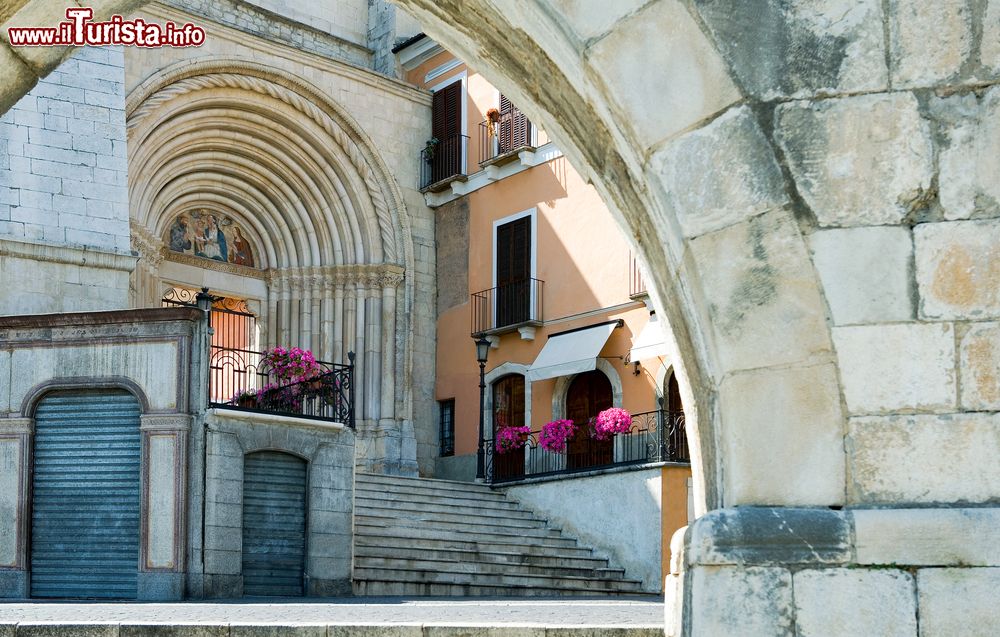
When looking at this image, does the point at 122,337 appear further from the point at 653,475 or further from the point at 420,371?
the point at 420,371

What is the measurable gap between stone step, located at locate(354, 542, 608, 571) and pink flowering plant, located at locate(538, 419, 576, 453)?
2.28 metres

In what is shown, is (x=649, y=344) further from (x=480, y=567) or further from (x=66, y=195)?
(x=66, y=195)

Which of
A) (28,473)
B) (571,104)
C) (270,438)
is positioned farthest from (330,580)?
(571,104)

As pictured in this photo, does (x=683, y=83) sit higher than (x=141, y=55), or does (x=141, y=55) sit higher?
(x=141, y=55)

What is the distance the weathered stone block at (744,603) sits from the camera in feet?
10.3

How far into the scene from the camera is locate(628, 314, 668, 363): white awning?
21.2 metres

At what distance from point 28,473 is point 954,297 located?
13.5 metres

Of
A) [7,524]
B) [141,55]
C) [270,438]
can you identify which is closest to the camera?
[7,524]

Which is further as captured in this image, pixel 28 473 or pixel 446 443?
pixel 446 443

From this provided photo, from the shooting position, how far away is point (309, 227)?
25078 millimetres

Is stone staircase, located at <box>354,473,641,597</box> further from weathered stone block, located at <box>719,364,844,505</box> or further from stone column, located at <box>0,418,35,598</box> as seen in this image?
weathered stone block, located at <box>719,364,844,505</box>

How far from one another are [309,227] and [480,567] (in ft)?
28.4

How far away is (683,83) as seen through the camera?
3344 mm

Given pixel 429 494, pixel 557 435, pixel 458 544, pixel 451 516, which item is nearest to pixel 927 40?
pixel 458 544
